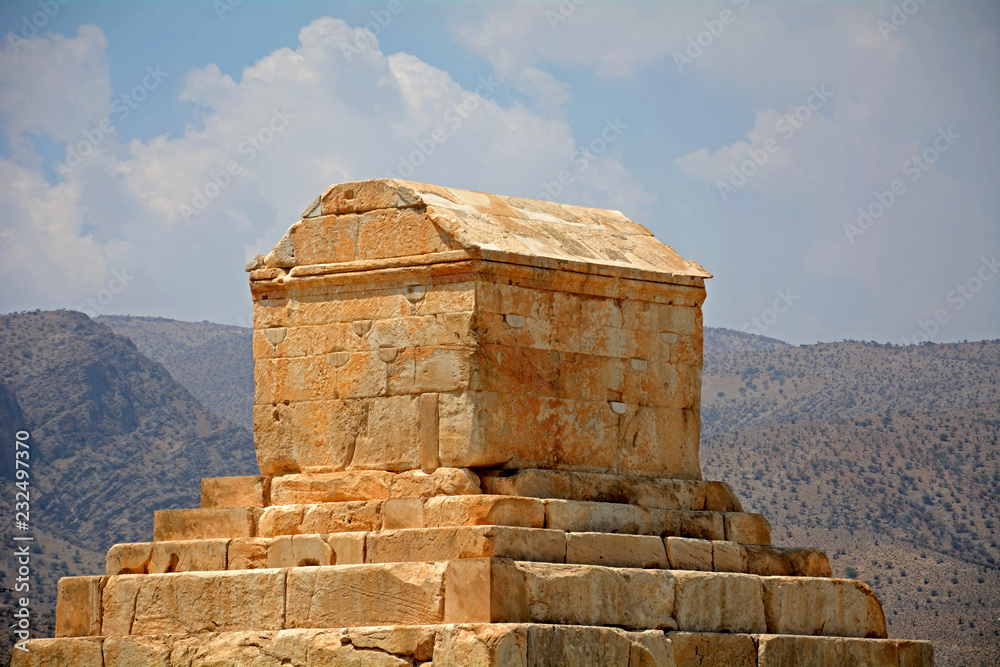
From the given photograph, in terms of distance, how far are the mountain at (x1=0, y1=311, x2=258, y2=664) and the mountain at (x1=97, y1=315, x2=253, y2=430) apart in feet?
39.4

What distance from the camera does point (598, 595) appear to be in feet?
34.7

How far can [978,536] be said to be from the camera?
36.5m

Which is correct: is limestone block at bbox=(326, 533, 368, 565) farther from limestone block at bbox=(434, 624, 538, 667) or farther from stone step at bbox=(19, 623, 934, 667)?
limestone block at bbox=(434, 624, 538, 667)

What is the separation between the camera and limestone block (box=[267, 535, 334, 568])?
10938 mm

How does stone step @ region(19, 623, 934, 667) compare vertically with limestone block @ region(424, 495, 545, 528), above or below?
below

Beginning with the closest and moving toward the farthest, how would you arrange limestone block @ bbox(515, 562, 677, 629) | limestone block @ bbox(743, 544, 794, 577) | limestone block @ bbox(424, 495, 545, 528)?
limestone block @ bbox(515, 562, 677, 629) < limestone block @ bbox(424, 495, 545, 528) < limestone block @ bbox(743, 544, 794, 577)

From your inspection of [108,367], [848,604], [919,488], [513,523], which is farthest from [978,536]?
[108,367]

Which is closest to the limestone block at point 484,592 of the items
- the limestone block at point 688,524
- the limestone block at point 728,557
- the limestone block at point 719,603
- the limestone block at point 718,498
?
the limestone block at point 719,603

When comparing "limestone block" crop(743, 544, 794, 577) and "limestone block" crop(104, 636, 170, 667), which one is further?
"limestone block" crop(743, 544, 794, 577)

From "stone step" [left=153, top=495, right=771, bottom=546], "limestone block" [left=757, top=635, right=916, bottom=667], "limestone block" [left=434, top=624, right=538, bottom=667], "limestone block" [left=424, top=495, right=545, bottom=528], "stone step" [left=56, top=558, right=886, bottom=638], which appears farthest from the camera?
"limestone block" [left=757, top=635, right=916, bottom=667]

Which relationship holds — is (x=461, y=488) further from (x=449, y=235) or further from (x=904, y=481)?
(x=904, y=481)

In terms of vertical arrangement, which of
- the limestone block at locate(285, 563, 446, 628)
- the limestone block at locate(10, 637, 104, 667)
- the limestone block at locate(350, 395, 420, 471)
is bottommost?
the limestone block at locate(10, 637, 104, 667)

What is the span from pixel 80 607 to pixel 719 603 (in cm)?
481

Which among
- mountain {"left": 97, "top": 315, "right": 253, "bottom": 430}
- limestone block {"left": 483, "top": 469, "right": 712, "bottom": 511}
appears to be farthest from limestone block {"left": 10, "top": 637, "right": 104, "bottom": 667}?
mountain {"left": 97, "top": 315, "right": 253, "bottom": 430}
